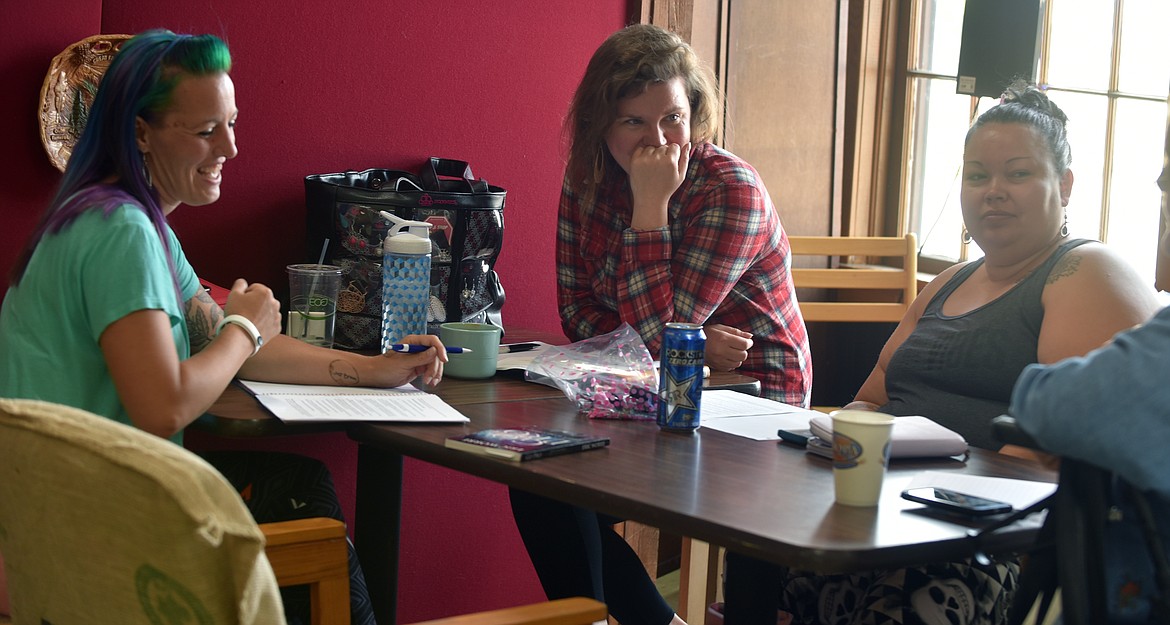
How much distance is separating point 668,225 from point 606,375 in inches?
21.3

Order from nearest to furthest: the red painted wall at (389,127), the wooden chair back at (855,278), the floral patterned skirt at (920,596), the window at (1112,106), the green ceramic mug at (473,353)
Result: 1. the floral patterned skirt at (920,596)
2. the green ceramic mug at (473,353)
3. the red painted wall at (389,127)
4. the window at (1112,106)
5. the wooden chair back at (855,278)

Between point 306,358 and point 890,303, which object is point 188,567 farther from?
point 890,303

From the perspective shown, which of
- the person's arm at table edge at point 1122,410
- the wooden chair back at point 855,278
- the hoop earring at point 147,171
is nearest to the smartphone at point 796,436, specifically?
the person's arm at table edge at point 1122,410

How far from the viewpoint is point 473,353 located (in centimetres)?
196

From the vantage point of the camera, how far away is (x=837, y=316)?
3.10 metres

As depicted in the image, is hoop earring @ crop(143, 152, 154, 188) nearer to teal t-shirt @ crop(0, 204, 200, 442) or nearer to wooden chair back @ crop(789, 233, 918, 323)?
teal t-shirt @ crop(0, 204, 200, 442)

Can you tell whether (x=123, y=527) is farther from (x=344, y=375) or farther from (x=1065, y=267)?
(x=1065, y=267)

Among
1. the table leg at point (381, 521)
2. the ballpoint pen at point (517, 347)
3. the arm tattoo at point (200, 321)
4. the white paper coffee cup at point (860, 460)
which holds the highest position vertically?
the arm tattoo at point (200, 321)

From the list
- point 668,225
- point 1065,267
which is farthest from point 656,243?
point 1065,267

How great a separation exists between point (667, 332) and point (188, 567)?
2.70 ft

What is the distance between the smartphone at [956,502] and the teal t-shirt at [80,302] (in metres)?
1.00

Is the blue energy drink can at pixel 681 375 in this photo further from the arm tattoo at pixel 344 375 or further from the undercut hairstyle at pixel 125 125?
the undercut hairstyle at pixel 125 125

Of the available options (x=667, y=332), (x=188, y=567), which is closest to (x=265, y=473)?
(x=667, y=332)

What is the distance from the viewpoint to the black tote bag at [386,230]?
7.13 ft
